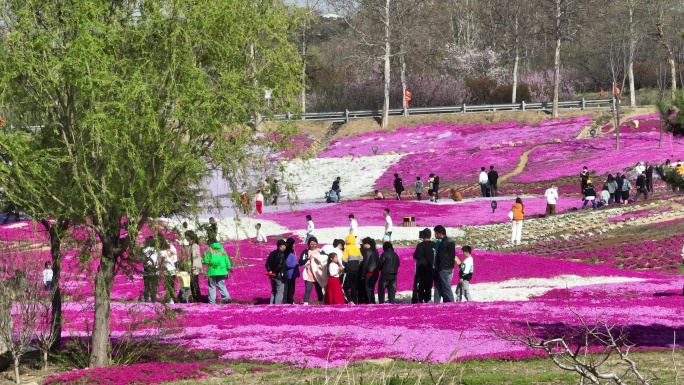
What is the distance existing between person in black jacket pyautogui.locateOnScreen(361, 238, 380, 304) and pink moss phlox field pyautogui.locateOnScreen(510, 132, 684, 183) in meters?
33.4

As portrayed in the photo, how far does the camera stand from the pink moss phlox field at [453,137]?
80.3 metres

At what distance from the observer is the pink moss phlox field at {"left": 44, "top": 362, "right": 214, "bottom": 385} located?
1750cm

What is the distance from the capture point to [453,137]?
275ft

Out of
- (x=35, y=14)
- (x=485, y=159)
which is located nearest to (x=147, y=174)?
(x=35, y=14)

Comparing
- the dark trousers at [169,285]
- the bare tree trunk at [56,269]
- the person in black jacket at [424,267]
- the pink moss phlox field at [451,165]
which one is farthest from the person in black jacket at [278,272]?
the pink moss phlox field at [451,165]

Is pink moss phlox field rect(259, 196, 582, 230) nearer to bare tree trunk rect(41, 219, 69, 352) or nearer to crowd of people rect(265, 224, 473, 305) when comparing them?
crowd of people rect(265, 224, 473, 305)

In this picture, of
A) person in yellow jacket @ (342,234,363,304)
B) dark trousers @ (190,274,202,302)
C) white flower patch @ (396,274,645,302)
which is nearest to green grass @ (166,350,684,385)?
person in yellow jacket @ (342,234,363,304)

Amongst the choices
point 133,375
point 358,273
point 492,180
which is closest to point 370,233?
point 492,180

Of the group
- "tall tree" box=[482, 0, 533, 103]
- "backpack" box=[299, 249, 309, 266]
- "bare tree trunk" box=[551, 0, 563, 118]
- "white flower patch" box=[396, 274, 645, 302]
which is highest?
"tall tree" box=[482, 0, 533, 103]

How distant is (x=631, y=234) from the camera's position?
4341 cm

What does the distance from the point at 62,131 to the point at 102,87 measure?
128 cm

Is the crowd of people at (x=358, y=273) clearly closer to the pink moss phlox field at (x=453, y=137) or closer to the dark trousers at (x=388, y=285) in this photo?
the dark trousers at (x=388, y=285)

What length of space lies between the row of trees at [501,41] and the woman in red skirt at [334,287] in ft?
176

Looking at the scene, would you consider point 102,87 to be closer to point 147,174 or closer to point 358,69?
point 147,174
